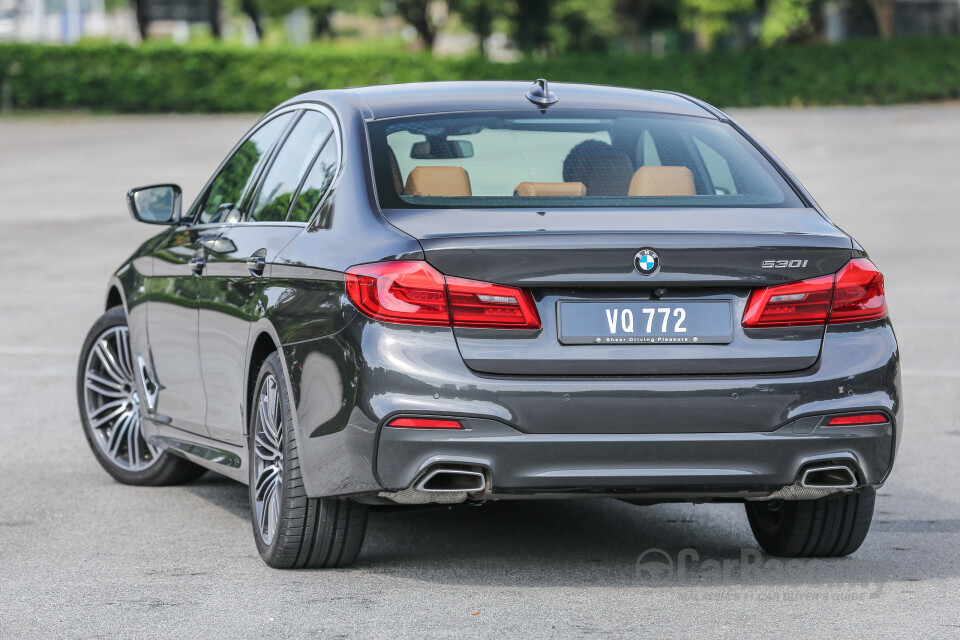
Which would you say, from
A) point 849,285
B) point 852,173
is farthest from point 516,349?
point 852,173

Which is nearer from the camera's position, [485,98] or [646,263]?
[646,263]

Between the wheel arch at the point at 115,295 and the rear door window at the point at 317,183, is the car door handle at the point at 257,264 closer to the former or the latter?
the rear door window at the point at 317,183

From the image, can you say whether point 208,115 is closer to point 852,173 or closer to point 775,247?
point 852,173

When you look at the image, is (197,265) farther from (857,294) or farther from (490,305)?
(857,294)

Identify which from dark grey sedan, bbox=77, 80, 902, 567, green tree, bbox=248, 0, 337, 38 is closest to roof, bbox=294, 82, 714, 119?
dark grey sedan, bbox=77, 80, 902, 567

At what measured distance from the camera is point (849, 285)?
529 centimetres

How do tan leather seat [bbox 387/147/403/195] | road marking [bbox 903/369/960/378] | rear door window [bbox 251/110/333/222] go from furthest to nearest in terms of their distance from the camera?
1. road marking [bbox 903/369/960/378]
2. rear door window [bbox 251/110/333/222]
3. tan leather seat [bbox 387/147/403/195]

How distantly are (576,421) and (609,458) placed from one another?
151 millimetres

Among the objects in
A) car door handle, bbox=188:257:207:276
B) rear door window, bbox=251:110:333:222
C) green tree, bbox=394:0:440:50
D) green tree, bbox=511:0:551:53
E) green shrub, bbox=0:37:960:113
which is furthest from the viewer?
green tree, bbox=511:0:551:53

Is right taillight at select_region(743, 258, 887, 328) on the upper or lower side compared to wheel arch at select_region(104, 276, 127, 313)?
upper

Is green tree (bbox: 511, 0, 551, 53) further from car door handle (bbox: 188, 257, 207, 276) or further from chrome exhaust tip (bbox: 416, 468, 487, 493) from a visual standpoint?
chrome exhaust tip (bbox: 416, 468, 487, 493)

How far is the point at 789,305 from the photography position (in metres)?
5.20

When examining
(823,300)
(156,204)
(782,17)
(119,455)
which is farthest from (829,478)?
(782,17)

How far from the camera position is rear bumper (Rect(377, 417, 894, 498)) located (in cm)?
504
